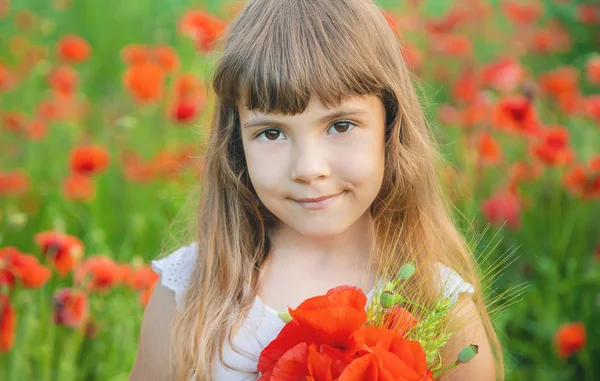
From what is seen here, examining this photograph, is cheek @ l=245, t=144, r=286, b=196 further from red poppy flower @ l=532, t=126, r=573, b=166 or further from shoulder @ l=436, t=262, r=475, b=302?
red poppy flower @ l=532, t=126, r=573, b=166

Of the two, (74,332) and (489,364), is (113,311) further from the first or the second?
(489,364)

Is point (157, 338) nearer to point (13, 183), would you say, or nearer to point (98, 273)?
point (98, 273)

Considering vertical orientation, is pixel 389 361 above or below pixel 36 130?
below

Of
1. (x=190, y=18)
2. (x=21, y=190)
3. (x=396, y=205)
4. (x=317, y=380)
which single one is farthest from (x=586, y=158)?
(x=317, y=380)

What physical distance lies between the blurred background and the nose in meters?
0.49

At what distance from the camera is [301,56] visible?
136 centimetres

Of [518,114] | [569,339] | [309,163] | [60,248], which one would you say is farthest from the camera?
[518,114]

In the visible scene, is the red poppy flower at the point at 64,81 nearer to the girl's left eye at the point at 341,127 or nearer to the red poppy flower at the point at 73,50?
the red poppy flower at the point at 73,50

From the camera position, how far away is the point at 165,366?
1628 mm

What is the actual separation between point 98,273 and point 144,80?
73cm

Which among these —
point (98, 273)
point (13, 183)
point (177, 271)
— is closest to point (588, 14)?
point (13, 183)

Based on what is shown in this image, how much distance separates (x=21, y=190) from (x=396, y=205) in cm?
142

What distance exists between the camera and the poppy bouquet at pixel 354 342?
110cm

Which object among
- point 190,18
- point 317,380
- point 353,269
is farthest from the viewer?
point 190,18
